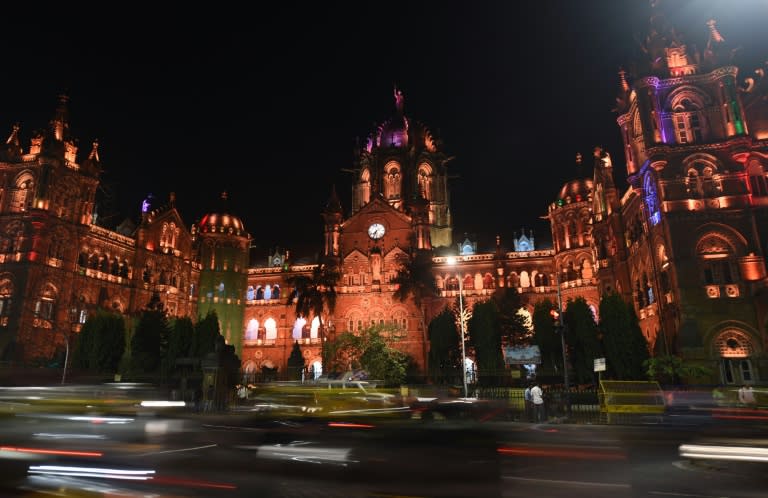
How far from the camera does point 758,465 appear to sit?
30.0ft

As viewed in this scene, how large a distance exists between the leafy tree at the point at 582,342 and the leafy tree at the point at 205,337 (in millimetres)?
30691

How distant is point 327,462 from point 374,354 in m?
36.2

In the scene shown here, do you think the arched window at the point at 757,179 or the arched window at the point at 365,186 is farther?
the arched window at the point at 365,186

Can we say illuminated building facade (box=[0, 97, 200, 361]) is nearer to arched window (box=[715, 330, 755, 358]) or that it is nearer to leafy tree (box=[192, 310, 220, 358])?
leafy tree (box=[192, 310, 220, 358])

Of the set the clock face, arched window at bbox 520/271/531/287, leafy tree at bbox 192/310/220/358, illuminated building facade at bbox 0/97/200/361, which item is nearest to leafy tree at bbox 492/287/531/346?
arched window at bbox 520/271/531/287

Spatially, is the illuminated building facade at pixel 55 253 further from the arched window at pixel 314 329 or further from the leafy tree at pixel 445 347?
the leafy tree at pixel 445 347

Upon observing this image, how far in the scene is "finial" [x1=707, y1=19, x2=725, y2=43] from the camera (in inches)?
1642

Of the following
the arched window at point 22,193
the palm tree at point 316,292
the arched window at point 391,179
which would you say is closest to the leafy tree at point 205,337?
the palm tree at point 316,292

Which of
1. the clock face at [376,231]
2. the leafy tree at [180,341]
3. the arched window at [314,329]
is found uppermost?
the clock face at [376,231]

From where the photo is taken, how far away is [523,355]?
138ft

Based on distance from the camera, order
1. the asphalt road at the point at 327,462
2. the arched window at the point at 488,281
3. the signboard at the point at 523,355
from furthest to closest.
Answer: the arched window at the point at 488,281 → the signboard at the point at 523,355 → the asphalt road at the point at 327,462

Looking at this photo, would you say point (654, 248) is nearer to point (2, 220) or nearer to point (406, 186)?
point (406, 186)

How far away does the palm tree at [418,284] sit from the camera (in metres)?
57.3

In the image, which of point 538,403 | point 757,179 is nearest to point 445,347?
point 538,403
